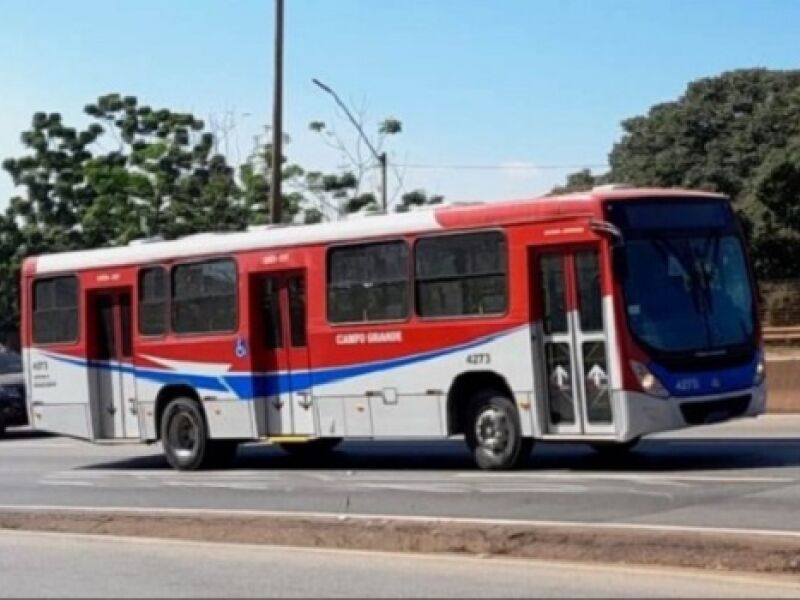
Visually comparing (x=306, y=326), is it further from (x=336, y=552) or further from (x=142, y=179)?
(x=142, y=179)

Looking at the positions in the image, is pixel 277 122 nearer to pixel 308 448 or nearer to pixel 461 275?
pixel 308 448

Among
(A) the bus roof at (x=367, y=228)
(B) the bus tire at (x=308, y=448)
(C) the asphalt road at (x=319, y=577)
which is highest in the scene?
(A) the bus roof at (x=367, y=228)

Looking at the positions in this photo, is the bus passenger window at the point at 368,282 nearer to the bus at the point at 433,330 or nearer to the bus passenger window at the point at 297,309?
the bus at the point at 433,330

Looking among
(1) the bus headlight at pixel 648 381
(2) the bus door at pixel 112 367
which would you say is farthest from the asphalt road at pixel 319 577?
(2) the bus door at pixel 112 367

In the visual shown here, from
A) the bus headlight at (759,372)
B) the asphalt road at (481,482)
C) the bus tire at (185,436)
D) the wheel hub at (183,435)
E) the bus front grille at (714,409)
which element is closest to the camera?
the asphalt road at (481,482)

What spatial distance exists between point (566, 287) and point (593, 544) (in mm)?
5567

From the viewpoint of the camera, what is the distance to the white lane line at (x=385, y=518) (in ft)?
40.6

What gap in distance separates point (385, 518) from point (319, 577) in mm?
3091

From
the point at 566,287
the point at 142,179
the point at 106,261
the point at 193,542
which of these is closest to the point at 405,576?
the point at 193,542

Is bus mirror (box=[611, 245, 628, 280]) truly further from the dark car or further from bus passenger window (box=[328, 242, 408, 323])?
the dark car

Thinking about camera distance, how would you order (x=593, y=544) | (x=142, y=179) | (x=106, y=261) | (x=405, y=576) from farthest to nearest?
(x=142, y=179), (x=106, y=261), (x=593, y=544), (x=405, y=576)

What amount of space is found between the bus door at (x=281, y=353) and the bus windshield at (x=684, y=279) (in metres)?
4.69

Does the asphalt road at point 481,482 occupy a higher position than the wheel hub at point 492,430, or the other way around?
the wheel hub at point 492,430

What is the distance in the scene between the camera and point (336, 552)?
41.8 ft
